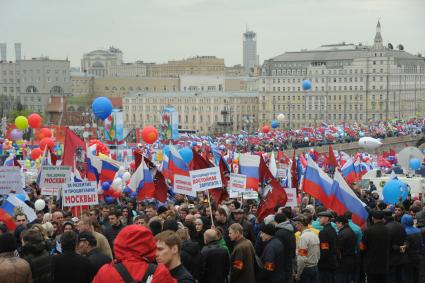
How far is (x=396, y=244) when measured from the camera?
466 inches

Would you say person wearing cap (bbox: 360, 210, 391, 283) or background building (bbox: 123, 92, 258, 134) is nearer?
person wearing cap (bbox: 360, 210, 391, 283)

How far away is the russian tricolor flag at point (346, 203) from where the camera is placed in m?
12.4

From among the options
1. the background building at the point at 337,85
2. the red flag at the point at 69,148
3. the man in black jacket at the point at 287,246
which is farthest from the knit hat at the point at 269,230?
the background building at the point at 337,85

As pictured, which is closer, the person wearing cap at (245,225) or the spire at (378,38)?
the person wearing cap at (245,225)

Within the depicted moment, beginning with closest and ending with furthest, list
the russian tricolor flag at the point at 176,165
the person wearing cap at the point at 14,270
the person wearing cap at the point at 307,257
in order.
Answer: the person wearing cap at the point at 14,270 → the person wearing cap at the point at 307,257 → the russian tricolor flag at the point at 176,165

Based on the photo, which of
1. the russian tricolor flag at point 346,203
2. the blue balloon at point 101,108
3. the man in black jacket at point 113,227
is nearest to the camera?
the man in black jacket at point 113,227

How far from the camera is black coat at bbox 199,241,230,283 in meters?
9.34

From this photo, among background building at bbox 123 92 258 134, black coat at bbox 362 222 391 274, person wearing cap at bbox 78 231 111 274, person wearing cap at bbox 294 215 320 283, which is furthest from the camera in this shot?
A: background building at bbox 123 92 258 134

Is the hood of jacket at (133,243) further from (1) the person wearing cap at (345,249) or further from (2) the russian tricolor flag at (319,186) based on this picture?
(2) the russian tricolor flag at (319,186)

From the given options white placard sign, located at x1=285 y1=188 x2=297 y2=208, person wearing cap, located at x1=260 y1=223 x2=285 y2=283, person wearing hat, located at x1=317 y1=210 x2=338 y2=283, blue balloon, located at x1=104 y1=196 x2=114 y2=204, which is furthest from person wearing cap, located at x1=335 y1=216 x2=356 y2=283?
blue balloon, located at x1=104 y1=196 x2=114 y2=204

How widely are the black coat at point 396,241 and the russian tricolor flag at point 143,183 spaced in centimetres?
573

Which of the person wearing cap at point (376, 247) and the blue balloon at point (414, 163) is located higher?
the person wearing cap at point (376, 247)

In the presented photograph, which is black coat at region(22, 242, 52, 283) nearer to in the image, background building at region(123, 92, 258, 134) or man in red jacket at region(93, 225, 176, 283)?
man in red jacket at region(93, 225, 176, 283)

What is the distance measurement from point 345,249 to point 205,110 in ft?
358
